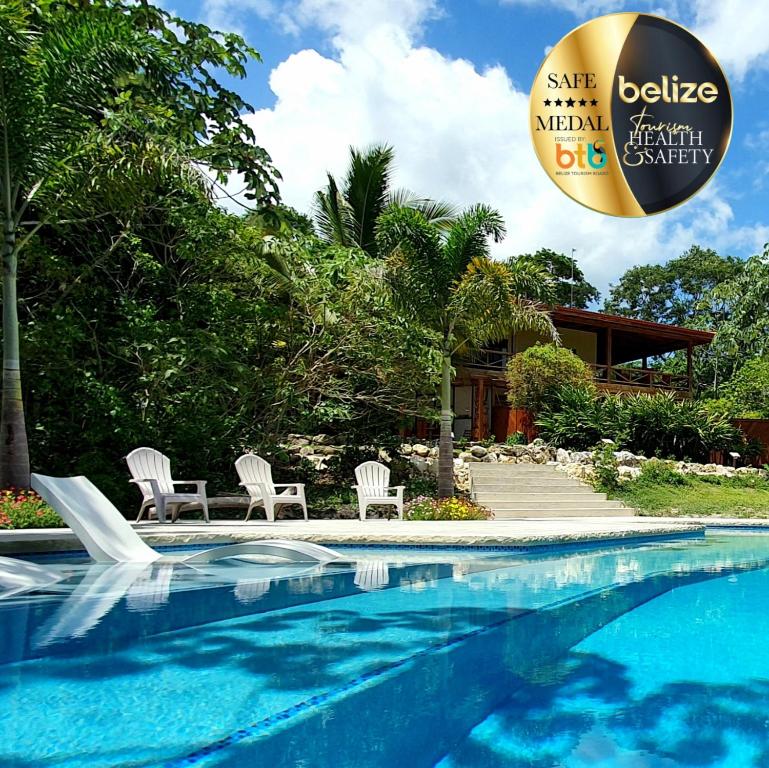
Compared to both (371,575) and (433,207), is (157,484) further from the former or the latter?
(433,207)

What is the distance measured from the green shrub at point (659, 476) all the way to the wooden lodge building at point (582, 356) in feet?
13.5

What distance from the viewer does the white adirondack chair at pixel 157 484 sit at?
348 inches

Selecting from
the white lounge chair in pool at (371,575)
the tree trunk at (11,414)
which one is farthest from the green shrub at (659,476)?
the tree trunk at (11,414)

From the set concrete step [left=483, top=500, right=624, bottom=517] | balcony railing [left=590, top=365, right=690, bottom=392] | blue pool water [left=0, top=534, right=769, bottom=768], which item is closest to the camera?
blue pool water [left=0, top=534, right=769, bottom=768]

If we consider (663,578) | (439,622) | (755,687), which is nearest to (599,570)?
(663,578)

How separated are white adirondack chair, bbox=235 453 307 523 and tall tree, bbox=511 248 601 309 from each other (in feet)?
67.8

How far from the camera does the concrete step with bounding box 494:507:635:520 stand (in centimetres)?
1271

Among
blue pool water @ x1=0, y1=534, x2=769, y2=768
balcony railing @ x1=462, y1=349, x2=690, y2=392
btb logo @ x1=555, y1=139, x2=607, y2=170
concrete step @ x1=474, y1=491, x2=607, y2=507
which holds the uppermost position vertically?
btb logo @ x1=555, y1=139, x2=607, y2=170

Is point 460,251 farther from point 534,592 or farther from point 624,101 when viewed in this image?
point 534,592

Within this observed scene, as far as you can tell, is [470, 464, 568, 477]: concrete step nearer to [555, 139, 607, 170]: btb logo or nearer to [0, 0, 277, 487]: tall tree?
[555, 139, 607, 170]: btb logo

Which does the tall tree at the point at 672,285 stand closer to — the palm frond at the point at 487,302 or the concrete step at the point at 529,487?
the concrete step at the point at 529,487

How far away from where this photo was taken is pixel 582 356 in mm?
24516

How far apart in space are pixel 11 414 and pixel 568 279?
3285 centimetres

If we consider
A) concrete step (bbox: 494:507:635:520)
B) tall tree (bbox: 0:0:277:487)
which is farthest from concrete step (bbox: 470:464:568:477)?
tall tree (bbox: 0:0:277:487)
